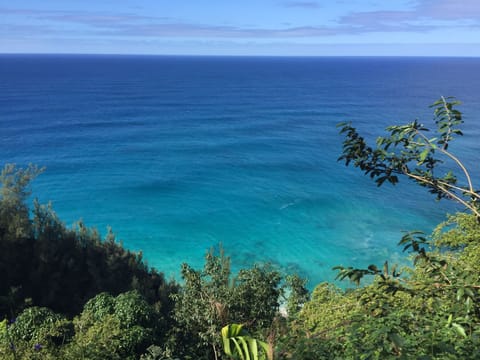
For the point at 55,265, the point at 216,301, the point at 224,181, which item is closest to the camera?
the point at 216,301

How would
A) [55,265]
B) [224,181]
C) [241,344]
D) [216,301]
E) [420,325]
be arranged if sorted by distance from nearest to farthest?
1. [241,344]
2. [420,325]
3. [216,301]
4. [55,265]
5. [224,181]

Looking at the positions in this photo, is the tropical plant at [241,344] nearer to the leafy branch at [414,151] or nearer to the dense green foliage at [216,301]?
the leafy branch at [414,151]

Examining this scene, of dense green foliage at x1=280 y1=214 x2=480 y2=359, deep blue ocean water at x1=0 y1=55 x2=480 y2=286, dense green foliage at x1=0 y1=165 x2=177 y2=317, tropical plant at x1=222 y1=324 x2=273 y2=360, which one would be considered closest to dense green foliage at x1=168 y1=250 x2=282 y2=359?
dense green foliage at x1=280 y1=214 x2=480 y2=359

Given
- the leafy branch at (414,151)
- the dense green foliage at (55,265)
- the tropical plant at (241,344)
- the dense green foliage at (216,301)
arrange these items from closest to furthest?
the tropical plant at (241,344), the leafy branch at (414,151), the dense green foliage at (216,301), the dense green foliage at (55,265)

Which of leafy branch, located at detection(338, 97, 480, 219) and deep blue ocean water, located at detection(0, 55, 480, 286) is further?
deep blue ocean water, located at detection(0, 55, 480, 286)

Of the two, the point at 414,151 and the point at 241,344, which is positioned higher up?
the point at 414,151

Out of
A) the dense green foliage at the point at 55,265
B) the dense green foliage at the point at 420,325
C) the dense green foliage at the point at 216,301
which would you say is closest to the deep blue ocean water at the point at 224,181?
the dense green foliage at the point at 55,265

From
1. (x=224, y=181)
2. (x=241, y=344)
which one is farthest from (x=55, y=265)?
(x=224, y=181)

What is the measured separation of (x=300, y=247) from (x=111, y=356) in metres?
25.9

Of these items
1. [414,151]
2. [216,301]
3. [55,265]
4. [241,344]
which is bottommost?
[55,265]

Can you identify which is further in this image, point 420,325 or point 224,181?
point 224,181

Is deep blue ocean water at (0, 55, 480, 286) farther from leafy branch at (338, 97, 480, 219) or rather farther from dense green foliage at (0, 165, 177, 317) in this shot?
leafy branch at (338, 97, 480, 219)

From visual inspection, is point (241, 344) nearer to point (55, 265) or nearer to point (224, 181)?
point (55, 265)

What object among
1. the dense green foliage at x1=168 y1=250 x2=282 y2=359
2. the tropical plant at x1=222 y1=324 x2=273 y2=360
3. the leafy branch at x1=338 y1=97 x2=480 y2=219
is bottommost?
the dense green foliage at x1=168 y1=250 x2=282 y2=359
